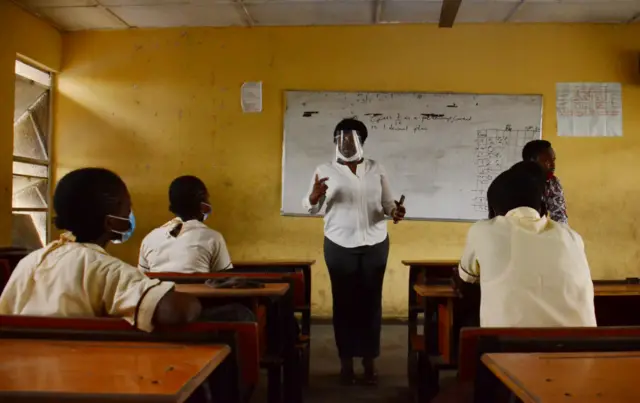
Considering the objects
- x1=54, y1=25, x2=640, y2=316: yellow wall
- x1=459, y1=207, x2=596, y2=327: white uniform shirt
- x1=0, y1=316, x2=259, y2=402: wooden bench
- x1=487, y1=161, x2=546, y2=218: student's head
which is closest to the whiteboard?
x1=54, y1=25, x2=640, y2=316: yellow wall

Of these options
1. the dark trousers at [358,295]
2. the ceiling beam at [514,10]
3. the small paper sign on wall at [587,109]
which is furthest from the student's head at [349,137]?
the small paper sign on wall at [587,109]

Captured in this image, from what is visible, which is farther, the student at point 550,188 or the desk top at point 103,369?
the student at point 550,188

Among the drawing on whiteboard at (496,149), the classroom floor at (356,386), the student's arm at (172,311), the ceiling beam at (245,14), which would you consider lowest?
the classroom floor at (356,386)

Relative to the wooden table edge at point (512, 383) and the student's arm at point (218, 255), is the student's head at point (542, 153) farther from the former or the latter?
the wooden table edge at point (512, 383)

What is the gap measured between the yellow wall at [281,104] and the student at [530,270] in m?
3.30

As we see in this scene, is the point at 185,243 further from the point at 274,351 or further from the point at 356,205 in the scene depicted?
the point at 356,205

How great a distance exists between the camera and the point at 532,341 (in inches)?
50.4

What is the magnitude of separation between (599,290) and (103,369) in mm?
2085

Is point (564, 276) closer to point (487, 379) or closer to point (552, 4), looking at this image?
point (487, 379)

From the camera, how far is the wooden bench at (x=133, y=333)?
1220 mm

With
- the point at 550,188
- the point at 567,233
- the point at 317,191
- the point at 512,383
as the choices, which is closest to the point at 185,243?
the point at 317,191

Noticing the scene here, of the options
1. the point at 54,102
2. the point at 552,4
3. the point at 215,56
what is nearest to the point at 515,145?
the point at 552,4

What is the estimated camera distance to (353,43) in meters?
5.02

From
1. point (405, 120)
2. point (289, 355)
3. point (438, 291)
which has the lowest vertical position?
point (289, 355)
